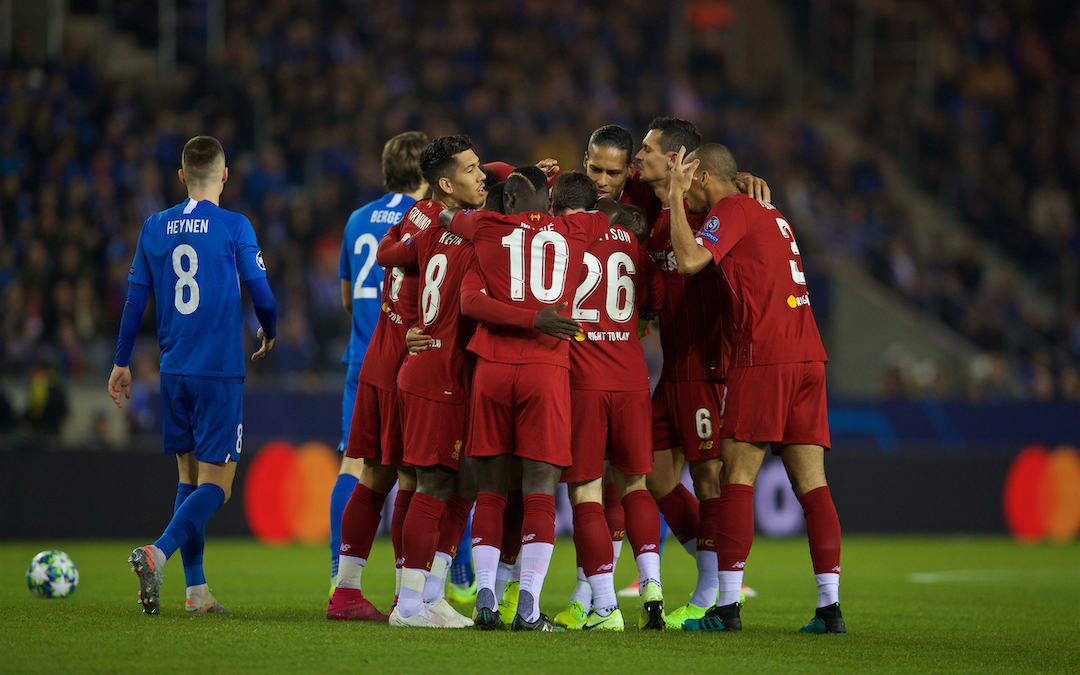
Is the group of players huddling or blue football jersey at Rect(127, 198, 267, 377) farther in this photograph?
blue football jersey at Rect(127, 198, 267, 377)

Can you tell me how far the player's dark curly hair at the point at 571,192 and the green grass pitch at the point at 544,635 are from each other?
2.21 metres

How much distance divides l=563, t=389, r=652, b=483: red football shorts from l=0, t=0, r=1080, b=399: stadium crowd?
31.1 feet

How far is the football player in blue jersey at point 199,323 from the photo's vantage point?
661 cm

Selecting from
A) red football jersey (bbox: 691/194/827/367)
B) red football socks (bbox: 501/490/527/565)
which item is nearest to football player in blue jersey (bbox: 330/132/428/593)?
red football socks (bbox: 501/490/527/565)

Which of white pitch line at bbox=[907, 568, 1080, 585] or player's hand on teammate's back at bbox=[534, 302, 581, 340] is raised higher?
player's hand on teammate's back at bbox=[534, 302, 581, 340]

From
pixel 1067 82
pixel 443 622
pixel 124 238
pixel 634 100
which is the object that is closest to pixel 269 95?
pixel 124 238

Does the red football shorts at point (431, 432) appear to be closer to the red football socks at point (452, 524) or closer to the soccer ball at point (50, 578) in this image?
the red football socks at point (452, 524)

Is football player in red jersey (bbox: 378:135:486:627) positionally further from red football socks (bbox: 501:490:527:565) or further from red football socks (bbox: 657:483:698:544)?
red football socks (bbox: 657:483:698:544)

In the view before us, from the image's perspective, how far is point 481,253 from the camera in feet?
19.8

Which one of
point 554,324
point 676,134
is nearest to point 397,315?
point 554,324

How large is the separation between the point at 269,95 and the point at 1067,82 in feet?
54.0

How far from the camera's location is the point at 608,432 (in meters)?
6.29

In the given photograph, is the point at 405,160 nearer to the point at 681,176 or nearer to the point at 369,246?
the point at 369,246

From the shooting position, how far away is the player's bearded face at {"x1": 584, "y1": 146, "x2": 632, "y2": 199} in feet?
22.7
